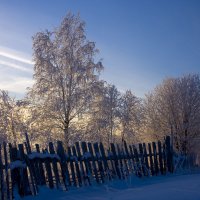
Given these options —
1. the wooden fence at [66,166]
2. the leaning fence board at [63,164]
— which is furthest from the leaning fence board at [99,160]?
the leaning fence board at [63,164]

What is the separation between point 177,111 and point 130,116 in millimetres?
4758

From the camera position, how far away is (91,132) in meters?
20.7

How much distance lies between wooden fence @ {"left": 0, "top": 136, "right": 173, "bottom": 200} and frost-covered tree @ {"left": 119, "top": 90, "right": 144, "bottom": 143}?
14.9m

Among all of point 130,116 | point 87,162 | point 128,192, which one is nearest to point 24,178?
point 87,162

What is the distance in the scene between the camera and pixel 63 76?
20.5m

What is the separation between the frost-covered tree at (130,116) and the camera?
96.6 feet

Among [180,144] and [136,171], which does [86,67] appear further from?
[180,144]

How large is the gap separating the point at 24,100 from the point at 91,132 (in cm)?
438

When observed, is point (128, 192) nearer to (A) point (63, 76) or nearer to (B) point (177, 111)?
(A) point (63, 76)

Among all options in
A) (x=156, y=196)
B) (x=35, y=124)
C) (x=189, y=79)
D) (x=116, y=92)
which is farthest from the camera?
(x=189, y=79)

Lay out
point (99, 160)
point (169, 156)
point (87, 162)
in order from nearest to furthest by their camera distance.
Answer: point (87, 162), point (99, 160), point (169, 156)

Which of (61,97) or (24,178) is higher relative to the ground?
(61,97)

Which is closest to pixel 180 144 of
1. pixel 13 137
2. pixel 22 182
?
pixel 13 137

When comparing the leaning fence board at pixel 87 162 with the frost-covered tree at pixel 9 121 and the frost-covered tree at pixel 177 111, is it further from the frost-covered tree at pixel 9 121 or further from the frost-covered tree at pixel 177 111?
the frost-covered tree at pixel 177 111
